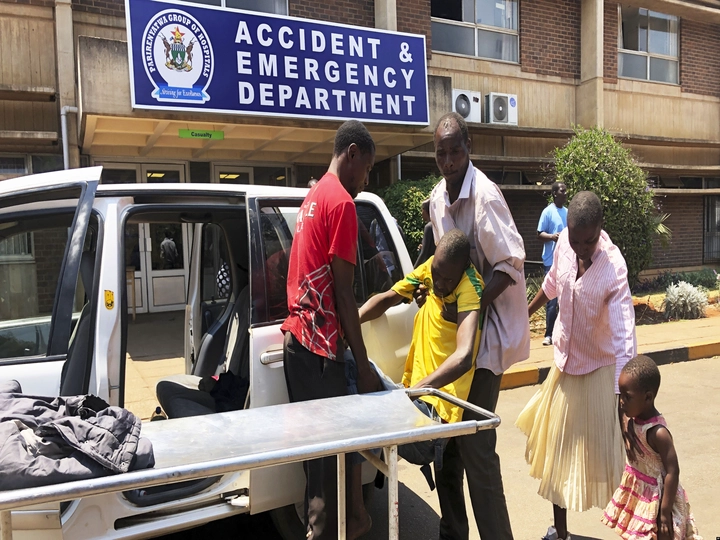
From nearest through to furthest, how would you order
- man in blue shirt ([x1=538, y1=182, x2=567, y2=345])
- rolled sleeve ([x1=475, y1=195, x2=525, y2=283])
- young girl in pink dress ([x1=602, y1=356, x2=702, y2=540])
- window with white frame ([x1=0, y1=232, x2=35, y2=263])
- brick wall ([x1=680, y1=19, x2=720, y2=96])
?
1. young girl in pink dress ([x1=602, y1=356, x2=702, y2=540])
2. rolled sleeve ([x1=475, y1=195, x2=525, y2=283])
3. man in blue shirt ([x1=538, y1=182, x2=567, y2=345])
4. window with white frame ([x1=0, y1=232, x2=35, y2=263])
5. brick wall ([x1=680, y1=19, x2=720, y2=96])

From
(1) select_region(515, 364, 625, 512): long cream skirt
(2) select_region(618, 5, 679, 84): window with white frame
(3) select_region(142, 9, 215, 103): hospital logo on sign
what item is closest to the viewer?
(1) select_region(515, 364, 625, 512): long cream skirt

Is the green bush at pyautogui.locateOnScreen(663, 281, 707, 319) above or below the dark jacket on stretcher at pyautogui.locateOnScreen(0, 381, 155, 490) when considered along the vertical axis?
below

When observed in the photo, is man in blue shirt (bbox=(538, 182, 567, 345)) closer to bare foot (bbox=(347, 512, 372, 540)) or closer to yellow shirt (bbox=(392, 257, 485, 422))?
yellow shirt (bbox=(392, 257, 485, 422))

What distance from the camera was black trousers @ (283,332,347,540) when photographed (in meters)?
2.46

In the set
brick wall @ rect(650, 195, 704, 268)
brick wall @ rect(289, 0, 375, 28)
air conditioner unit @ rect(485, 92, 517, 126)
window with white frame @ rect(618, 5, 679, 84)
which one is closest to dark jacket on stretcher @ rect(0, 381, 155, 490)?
brick wall @ rect(289, 0, 375, 28)

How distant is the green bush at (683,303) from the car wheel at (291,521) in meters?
8.61

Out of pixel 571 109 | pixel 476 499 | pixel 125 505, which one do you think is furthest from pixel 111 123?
pixel 571 109

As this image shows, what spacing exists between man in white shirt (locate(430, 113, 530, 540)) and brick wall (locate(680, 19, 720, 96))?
15028 mm

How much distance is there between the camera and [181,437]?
76.5 inches

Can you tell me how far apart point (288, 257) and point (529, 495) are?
2330 mm

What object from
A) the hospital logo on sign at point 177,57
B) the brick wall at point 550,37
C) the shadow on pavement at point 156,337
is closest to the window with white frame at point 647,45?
the brick wall at point 550,37

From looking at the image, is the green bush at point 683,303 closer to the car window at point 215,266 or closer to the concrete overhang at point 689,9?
the concrete overhang at point 689,9

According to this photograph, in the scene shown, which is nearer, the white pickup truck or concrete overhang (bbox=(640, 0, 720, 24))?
the white pickup truck

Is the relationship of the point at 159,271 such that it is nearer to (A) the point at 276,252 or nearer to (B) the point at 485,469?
(A) the point at 276,252
